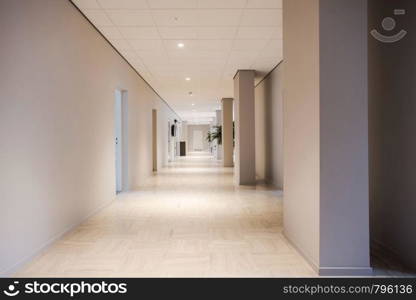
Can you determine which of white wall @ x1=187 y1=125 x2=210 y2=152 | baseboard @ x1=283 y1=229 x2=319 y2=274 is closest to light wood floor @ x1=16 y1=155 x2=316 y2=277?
baseboard @ x1=283 y1=229 x2=319 y2=274

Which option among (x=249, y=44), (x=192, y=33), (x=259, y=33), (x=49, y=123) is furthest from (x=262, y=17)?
(x=49, y=123)

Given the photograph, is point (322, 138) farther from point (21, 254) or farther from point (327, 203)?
point (21, 254)

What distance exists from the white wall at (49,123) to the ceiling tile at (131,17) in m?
0.42

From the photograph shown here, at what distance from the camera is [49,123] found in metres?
3.80

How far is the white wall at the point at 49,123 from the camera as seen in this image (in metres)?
3.00

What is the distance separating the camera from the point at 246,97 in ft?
29.2

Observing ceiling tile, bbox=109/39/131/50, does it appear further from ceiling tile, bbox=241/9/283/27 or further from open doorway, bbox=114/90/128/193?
ceiling tile, bbox=241/9/283/27

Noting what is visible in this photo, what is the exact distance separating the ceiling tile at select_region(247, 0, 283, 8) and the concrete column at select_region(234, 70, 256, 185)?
166 inches

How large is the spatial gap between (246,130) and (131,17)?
465 centimetres

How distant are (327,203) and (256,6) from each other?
115 inches

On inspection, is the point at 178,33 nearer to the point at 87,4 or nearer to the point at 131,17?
the point at 131,17

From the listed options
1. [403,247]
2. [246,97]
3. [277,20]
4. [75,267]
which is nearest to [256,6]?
[277,20]

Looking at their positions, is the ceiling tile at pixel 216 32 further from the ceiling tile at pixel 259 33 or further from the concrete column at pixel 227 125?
the concrete column at pixel 227 125

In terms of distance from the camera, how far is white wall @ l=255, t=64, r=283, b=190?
824 cm
